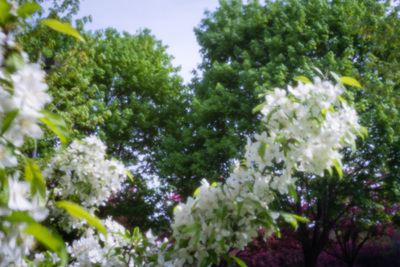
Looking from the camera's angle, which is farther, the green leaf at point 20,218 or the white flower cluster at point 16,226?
the white flower cluster at point 16,226

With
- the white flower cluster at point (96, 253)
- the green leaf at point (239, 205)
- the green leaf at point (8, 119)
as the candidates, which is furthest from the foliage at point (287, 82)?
the green leaf at point (8, 119)

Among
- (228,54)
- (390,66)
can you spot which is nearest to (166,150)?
(228,54)

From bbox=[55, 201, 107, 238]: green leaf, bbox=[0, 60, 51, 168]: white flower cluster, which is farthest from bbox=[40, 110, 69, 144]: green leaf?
bbox=[55, 201, 107, 238]: green leaf

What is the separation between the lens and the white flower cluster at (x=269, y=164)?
1.93 m

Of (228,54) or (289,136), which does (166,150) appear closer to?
(228,54)

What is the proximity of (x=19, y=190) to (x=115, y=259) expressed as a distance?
5.48 ft

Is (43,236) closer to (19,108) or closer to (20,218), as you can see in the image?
(20,218)

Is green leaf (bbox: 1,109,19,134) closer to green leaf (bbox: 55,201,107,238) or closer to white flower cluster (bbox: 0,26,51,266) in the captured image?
white flower cluster (bbox: 0,26,51,266)

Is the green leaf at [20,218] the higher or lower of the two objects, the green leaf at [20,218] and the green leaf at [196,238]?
the lower

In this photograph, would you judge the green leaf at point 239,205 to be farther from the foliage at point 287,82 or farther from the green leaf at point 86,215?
the foliage at point 287,82

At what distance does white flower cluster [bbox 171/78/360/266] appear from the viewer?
1934 millimetres

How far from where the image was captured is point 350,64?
32.2 feet

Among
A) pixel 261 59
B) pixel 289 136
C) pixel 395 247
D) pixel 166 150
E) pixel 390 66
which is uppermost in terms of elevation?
pixel 261 59

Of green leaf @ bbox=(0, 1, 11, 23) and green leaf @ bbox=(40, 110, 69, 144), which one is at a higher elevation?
green leaf @ bbox=(0, 1, 11, 23)
